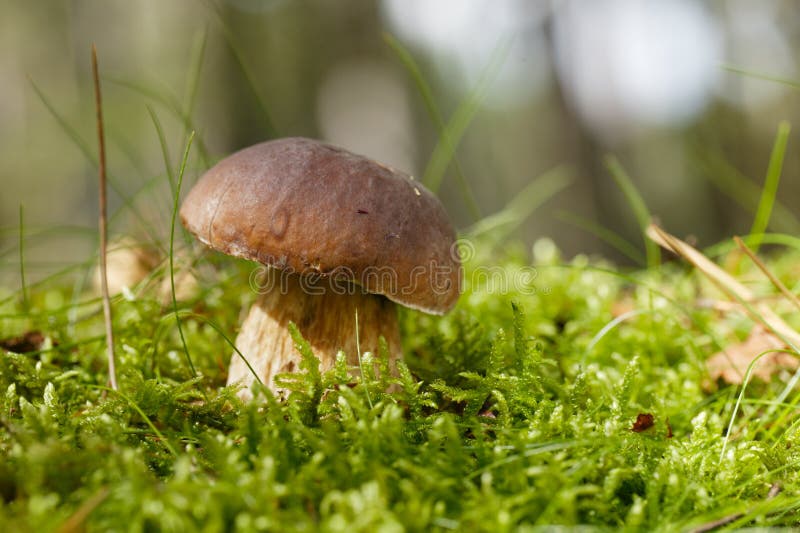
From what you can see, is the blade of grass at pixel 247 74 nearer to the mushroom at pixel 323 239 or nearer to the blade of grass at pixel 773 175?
the mushroom at pixel 323 239

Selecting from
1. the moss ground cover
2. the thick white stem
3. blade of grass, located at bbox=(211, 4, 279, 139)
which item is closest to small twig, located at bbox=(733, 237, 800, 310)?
the moss ground cover

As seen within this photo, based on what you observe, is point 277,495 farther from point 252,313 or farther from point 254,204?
point 252,313

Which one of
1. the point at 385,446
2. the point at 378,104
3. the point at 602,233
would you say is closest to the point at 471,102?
the point at 602,233

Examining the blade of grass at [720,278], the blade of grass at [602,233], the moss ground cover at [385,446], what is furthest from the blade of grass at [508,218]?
the blade of grass at [720,278]

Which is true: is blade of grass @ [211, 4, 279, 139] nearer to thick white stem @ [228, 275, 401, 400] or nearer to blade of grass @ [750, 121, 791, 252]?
thick white stem @ [228, 275, 401, 400]

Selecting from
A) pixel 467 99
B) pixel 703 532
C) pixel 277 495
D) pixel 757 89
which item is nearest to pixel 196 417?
pixel 277 495

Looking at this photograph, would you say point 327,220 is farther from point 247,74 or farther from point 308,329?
point 247,74
